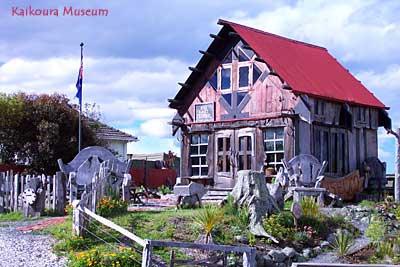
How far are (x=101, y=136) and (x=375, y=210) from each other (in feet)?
86.3

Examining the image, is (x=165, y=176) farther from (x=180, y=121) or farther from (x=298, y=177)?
(x=298, y=177)

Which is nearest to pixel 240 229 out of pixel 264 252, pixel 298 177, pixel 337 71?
pixel 264 252

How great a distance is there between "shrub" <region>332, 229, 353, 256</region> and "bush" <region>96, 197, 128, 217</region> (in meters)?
5.86

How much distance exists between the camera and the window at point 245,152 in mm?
27891

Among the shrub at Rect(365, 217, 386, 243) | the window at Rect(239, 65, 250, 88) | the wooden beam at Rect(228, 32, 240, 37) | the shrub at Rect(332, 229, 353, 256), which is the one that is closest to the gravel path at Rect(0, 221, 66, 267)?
the shrub at Rect(332, 229, 353, 256)

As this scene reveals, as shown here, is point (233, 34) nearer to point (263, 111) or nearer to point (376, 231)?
point (263, 111)

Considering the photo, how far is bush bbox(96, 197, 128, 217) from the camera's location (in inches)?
728

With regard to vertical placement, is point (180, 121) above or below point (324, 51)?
A: below

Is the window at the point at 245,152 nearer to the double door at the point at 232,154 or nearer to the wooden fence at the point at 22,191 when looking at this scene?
the double door at the point at 232,154

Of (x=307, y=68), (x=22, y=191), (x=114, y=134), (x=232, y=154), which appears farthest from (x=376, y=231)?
(x=114, y=134)

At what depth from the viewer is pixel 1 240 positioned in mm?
16828

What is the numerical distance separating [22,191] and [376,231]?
11.5m

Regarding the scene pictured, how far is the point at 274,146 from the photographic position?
88.6ft

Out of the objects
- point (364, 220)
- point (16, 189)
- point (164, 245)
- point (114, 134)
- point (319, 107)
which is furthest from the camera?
point (114, 134)
